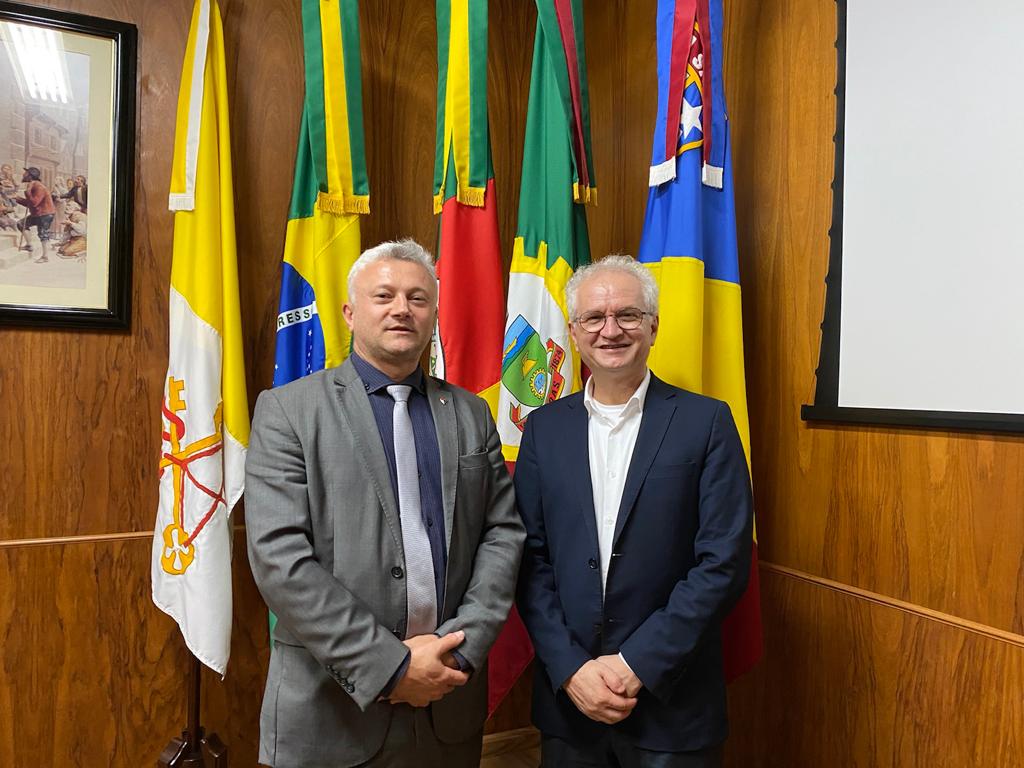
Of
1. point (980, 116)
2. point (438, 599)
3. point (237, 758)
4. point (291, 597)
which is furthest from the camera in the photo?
point (237, 758)

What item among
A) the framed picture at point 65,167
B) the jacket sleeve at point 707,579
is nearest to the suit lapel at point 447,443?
the jacket sleeve at point 707,579

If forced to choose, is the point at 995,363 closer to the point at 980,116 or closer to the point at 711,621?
the point at 980,116

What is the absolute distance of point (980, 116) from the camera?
163 cm

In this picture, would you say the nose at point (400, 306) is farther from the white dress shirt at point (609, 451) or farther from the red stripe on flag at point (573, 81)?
the red stripe on flag at point (573, 81)

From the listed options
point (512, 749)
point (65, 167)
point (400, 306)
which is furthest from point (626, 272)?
point (512, 749)

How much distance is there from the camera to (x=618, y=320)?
5.39 feet

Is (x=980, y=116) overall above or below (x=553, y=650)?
above

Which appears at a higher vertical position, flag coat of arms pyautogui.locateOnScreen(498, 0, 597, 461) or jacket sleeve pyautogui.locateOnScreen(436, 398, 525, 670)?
flag coat of arms pyautogui.locateOnScreen(498, 0, 597, 461)

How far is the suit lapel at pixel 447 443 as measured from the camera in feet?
4.97

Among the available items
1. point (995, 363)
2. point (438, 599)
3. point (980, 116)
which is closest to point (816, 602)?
point (995, 363)

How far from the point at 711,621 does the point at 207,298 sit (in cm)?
156

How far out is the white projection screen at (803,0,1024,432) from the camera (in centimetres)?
158

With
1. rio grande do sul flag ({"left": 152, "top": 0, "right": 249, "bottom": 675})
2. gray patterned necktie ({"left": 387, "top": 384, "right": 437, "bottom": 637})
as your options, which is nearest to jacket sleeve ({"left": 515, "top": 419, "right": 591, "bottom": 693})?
gray patterned necktie ({"left": 387, "top": 384, "right": 437, "bottom": 637})

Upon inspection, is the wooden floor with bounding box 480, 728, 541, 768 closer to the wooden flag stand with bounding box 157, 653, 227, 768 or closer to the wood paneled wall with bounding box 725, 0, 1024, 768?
the wood paneled wall with bounding box 725, 0, 1024, 768
